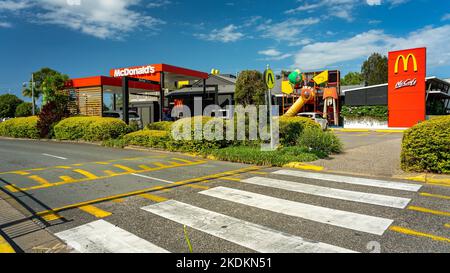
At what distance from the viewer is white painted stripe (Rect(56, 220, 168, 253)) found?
150 inches

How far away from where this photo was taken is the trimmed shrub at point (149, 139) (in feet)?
47.9

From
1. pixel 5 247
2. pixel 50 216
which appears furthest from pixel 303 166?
pixel 5 247

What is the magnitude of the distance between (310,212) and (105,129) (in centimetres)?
1551

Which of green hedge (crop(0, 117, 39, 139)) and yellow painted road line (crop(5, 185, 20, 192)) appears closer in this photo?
yellow painted road line (crop(5, 185, 20, 192))

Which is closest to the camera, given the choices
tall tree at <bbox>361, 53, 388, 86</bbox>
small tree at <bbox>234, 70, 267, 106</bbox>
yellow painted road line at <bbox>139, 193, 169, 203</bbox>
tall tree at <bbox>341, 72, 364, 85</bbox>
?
yellow painted road line at <bbox>139, 193, 169, 203</bbox>

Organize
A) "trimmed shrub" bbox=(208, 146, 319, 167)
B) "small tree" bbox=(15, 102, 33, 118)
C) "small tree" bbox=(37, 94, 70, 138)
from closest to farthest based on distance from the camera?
"trimmed shrub" bbox=(208, 146, 319, 167) < "small tree" bbox=(37, 94, 70, 138) < "small tree" bbox=(15, 102, 33, 118)

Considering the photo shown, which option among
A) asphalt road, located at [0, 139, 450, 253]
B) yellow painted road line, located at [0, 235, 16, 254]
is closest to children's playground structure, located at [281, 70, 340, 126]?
asphalt road, located at [0, 139, 450, 253]

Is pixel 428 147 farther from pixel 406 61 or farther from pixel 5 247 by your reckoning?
pixel 406 61

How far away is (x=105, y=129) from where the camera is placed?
1798 cm

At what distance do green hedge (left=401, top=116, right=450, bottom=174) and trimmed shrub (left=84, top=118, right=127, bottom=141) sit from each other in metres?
15.1

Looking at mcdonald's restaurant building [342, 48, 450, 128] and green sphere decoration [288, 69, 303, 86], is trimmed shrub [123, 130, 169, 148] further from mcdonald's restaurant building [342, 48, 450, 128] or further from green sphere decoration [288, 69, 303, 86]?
mcdonald's restaurant building [342, 48, 450, 128]

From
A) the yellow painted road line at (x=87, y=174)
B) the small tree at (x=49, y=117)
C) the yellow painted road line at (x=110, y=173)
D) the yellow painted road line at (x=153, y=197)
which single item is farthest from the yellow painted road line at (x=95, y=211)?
the small tree at (x=49, y=117)

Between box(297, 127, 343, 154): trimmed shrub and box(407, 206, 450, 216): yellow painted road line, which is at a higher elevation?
box(297, 127, 343, 154): trimmed shrub
